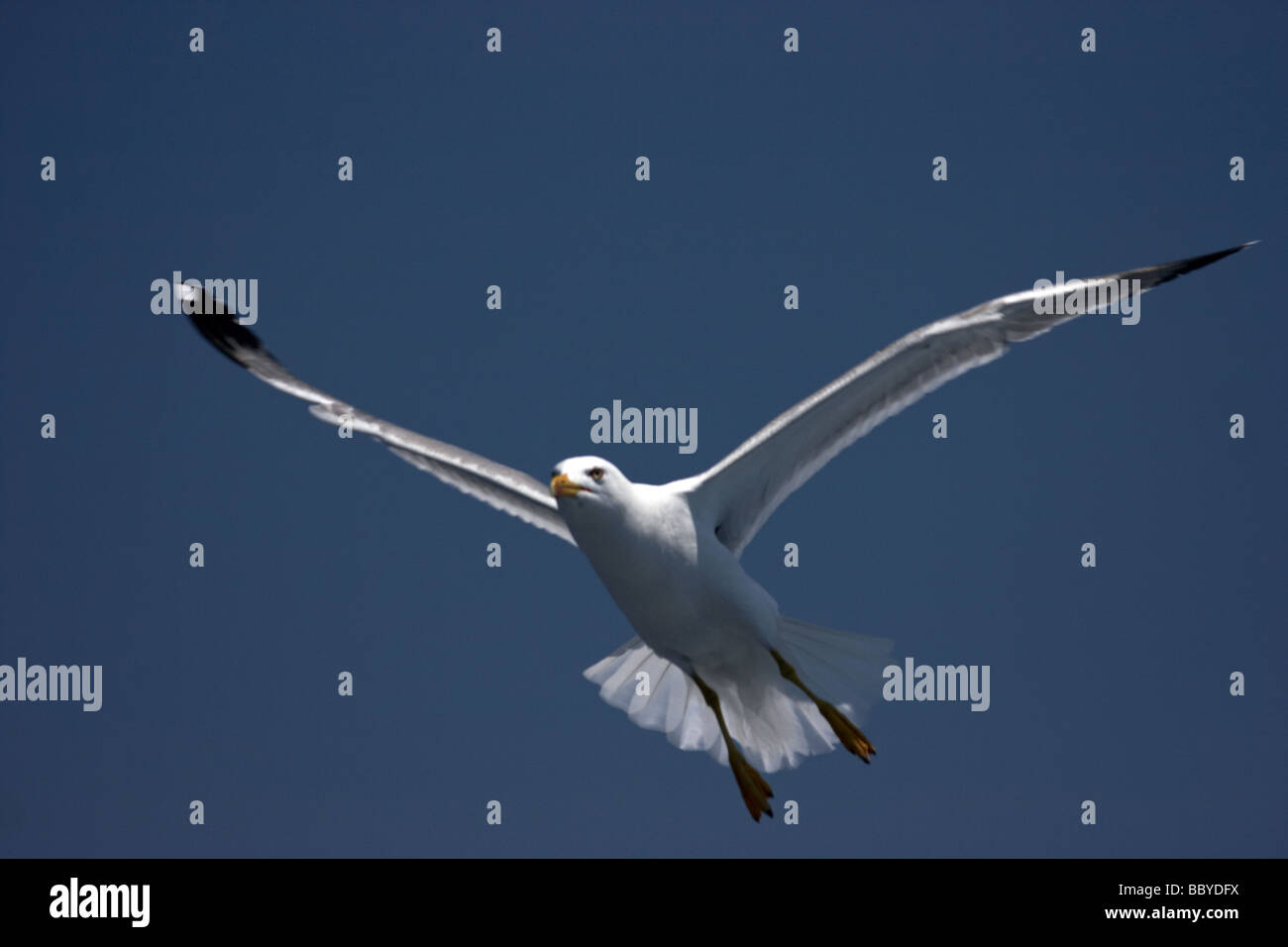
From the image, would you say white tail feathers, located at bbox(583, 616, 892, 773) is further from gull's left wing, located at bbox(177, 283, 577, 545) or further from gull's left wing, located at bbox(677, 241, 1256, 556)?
gull's left wing, located at bbox(177, 283, 577, 545)

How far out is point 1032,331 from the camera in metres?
7.77

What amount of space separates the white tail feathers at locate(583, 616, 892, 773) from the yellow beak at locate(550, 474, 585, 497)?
1.73 meters

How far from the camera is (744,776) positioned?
29.3 feet

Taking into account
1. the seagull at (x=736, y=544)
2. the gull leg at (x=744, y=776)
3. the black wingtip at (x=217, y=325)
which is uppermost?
→ the black wingtip at (x=217, y=325)

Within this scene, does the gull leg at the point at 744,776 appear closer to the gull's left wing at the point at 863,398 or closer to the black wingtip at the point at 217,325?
the gull's left wing at the point at 863,398

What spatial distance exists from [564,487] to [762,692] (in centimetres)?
224

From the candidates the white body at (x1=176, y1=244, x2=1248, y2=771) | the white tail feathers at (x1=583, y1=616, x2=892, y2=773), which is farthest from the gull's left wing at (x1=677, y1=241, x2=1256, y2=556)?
the white tail feathers at (x1=583, y1=616, x2=892, y2=773)

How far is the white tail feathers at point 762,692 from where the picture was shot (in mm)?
8734

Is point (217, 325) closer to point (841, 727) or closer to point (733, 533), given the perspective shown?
point (733, 533)

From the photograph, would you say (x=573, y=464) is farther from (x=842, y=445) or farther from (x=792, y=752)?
(x=792, y=752)

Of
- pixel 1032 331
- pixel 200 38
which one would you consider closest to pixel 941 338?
pixel 1032 331

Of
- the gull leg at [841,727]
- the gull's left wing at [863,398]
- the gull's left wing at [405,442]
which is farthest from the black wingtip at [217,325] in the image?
the gull leg at [841,727]

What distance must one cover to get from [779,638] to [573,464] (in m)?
1.85

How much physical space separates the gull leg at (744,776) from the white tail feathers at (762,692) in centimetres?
10
